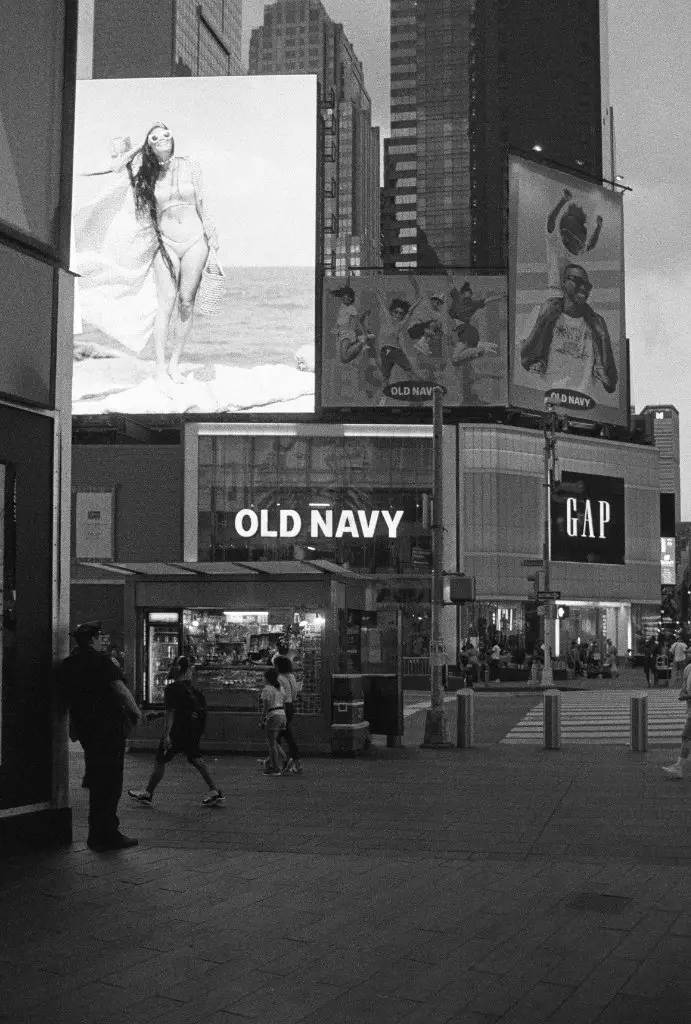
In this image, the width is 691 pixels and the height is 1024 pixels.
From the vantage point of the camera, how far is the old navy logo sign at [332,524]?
204 ft

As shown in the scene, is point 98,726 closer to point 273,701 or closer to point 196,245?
point 273,701

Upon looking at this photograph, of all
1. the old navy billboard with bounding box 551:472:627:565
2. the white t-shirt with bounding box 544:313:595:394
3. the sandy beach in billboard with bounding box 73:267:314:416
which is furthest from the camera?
the old navy billboard with bounding box 551:472:627:565

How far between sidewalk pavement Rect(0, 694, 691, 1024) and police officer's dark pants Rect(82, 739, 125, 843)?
304 millimetres

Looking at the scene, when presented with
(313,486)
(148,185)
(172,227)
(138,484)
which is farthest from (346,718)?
(148,185)

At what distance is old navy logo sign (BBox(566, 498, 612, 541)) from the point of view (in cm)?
6706

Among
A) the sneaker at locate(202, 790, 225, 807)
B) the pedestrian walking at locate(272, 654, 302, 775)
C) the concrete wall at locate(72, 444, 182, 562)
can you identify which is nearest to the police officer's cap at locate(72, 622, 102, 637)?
the sneaker at locate(202, 790, 225, 807)

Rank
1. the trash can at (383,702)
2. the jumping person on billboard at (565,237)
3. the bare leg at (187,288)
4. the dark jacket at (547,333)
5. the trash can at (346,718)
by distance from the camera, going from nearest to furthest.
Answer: the trash can at (346,718)
the trash can at (383,702)
the bare leg at (187,288)
the dark jacket at (547,333)
the jumping person on billboard at (565,237)

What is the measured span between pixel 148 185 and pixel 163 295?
5.50 metres

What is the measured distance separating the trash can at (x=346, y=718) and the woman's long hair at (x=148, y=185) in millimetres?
45479

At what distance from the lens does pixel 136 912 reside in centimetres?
843

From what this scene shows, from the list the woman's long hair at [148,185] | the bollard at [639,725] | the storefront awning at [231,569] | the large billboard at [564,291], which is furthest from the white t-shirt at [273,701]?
the woman's long hair at [148,185]

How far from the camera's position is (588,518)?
223 feet

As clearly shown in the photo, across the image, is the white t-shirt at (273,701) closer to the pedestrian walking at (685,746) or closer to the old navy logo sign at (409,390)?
the pedestrian walking at (685,746)

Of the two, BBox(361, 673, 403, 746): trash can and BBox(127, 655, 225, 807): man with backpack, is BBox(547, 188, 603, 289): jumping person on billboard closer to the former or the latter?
BBox(361, 673, 403, 746): trash can
